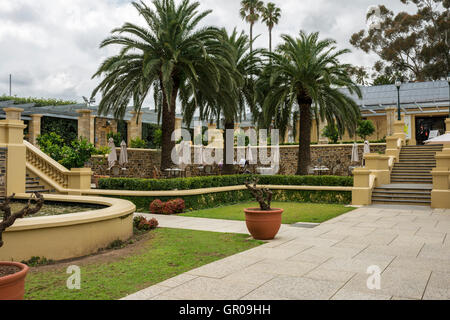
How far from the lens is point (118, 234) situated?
8891mm

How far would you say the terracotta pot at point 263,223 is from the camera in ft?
29.4

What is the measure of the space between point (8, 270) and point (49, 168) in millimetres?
13887

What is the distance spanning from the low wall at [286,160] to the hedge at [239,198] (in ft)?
22.0

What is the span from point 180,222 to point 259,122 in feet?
37.0

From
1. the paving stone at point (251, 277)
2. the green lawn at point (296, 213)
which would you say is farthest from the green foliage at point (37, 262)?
the green lawn at point (296, 213)

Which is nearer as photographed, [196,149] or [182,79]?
[182,79]

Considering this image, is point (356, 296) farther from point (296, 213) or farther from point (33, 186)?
point (33, 186)

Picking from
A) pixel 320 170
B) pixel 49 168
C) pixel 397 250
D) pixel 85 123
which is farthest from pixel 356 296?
pixel 85 123

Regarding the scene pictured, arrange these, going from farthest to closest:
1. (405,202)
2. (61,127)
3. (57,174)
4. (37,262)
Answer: (61,127), (405,202), (57,174), (37,262)

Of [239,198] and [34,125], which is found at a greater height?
[34,125]

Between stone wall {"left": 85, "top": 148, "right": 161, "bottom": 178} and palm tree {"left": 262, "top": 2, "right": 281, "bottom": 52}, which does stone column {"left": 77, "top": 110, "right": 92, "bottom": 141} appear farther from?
palm tree {"left": 262, "top": 2, "right": 281, "bottom": 52}

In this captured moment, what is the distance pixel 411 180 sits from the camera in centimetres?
2059
